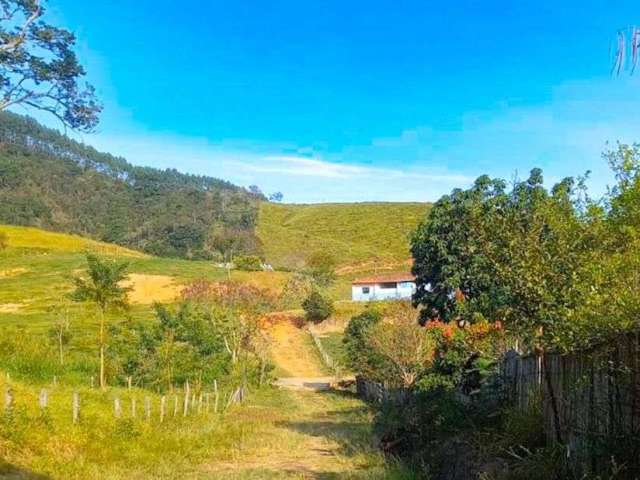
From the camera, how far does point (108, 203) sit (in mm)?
141125

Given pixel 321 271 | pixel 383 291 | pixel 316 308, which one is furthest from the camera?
pixel 321 271

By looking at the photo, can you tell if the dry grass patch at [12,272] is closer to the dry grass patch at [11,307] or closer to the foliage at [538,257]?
the dry grass patch at [11,307]

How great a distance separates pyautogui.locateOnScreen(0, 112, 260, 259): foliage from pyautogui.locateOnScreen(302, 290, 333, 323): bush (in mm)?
44562

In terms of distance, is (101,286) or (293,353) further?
(293,353)

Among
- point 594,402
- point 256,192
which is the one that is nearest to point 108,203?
point 256,192

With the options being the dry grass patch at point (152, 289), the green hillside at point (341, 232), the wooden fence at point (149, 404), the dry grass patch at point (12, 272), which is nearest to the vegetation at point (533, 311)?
the wooden fence at point (149, 404)

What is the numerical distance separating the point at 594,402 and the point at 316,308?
167 feet

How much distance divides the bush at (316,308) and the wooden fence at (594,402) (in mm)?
48388

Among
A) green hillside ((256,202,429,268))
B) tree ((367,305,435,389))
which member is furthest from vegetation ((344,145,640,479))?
green hillside ((256,202,429,268))

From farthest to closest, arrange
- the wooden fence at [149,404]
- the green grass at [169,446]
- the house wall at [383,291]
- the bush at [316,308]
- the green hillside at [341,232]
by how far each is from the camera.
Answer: the green hillside at [341,232]
the house wall at [383,291]
the bush at [316,308]
the wooden fence at [149,404]
the green grass at [169,446]

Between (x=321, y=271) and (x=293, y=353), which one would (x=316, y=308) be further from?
(x=321, y=271)

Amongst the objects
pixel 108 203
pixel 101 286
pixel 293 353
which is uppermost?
pixel 108 203

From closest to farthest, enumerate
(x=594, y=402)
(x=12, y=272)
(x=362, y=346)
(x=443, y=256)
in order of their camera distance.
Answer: (x=594, y=402), (x=443, y=256), (x=362, y=346), (x=12, y=272)

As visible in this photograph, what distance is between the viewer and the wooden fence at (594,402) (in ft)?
18.7
